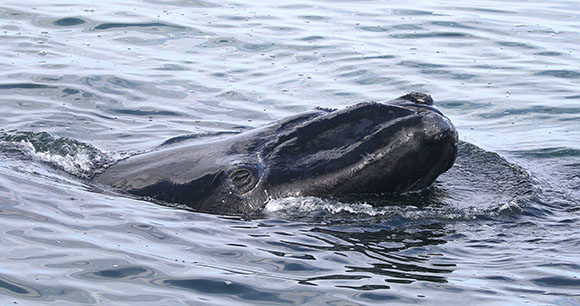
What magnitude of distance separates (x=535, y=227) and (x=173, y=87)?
24.7 feet

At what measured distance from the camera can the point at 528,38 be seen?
17.3 metres

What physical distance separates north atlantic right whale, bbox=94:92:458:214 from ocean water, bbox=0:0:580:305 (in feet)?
0.57

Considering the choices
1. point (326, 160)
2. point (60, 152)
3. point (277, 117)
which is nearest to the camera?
point (326, 160)

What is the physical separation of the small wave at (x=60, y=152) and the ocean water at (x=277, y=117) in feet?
0.11

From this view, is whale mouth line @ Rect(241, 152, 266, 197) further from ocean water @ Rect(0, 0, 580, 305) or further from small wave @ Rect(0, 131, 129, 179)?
small wave @ Rect(0, 131, 129, 179)

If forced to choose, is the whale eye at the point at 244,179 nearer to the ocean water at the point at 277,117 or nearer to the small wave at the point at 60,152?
the ocean water at the point at 277,117

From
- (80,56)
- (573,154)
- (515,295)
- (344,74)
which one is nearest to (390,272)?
(515,295)

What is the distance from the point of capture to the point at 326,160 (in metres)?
7.11

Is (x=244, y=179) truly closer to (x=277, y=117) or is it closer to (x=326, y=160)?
(x=326, y=160)

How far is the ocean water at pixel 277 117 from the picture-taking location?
19.5 ft

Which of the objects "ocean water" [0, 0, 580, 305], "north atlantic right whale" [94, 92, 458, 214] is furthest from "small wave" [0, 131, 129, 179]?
"north atlantic right whale" [94, 92, 458, 214]

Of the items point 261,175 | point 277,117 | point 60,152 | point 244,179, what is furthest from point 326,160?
point 277,117

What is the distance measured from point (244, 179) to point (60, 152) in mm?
3087

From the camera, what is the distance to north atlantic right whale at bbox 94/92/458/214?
23.3ft
